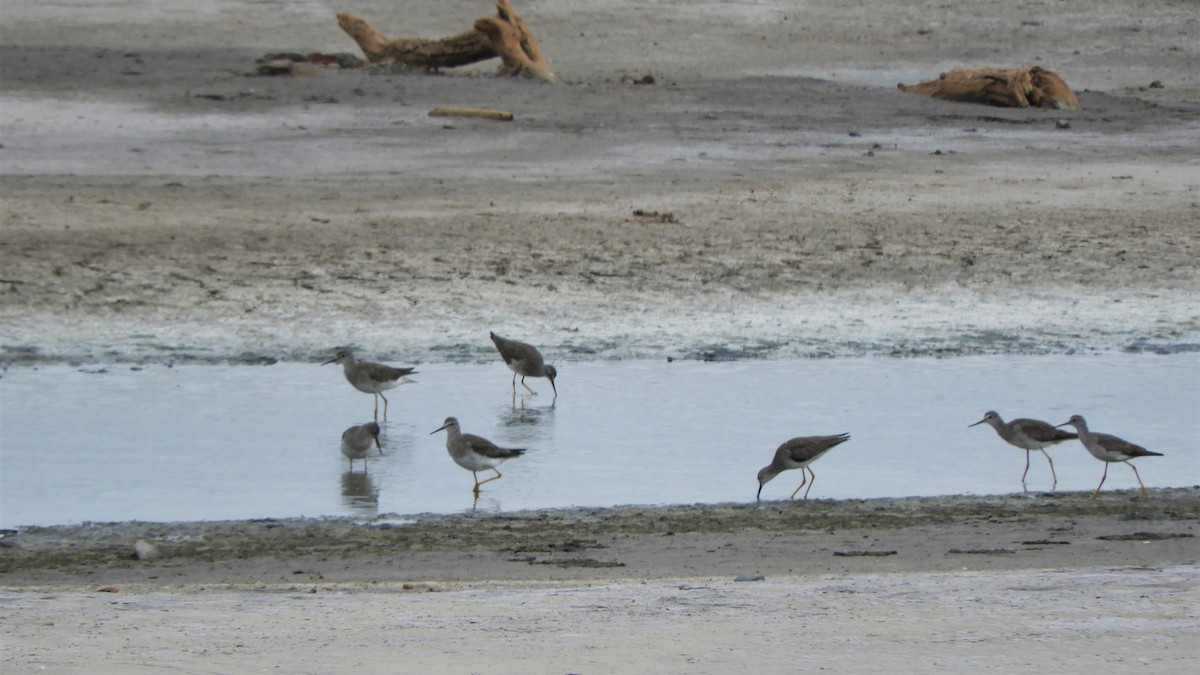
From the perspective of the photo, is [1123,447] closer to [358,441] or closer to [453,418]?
[453,418]

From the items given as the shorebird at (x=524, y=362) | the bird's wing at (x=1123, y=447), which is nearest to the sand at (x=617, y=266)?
the bird's wing at (x=1123, y=447)

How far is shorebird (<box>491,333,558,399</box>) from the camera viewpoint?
1122 cm

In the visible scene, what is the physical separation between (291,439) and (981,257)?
22.1ft

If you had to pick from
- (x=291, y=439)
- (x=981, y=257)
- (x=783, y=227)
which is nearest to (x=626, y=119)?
(x=783, y=227)

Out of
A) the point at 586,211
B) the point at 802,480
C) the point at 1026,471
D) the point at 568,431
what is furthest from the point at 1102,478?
the point at 586,211

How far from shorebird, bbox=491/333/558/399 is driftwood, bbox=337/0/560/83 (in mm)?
11788

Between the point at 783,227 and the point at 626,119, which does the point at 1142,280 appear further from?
the point at 626,119

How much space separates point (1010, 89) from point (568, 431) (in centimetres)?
1319

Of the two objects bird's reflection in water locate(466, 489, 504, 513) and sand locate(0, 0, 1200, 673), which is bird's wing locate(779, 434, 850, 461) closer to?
sand locate(0, 0, 1200, 673)

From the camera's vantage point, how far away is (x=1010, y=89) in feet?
72.6

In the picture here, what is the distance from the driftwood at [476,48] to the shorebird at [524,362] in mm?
11788

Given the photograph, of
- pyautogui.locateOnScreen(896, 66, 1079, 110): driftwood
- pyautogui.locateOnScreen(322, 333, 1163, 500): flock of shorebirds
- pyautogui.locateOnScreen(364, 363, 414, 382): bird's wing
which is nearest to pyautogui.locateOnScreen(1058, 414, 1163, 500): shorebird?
pyautogui.locateOnScreen(322, 333, 1163, 500): flock of shorebirds

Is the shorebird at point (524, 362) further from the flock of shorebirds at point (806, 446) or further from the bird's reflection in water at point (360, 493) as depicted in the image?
the bird's reflection in water at point (360, 493)

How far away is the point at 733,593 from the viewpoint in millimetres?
6684
